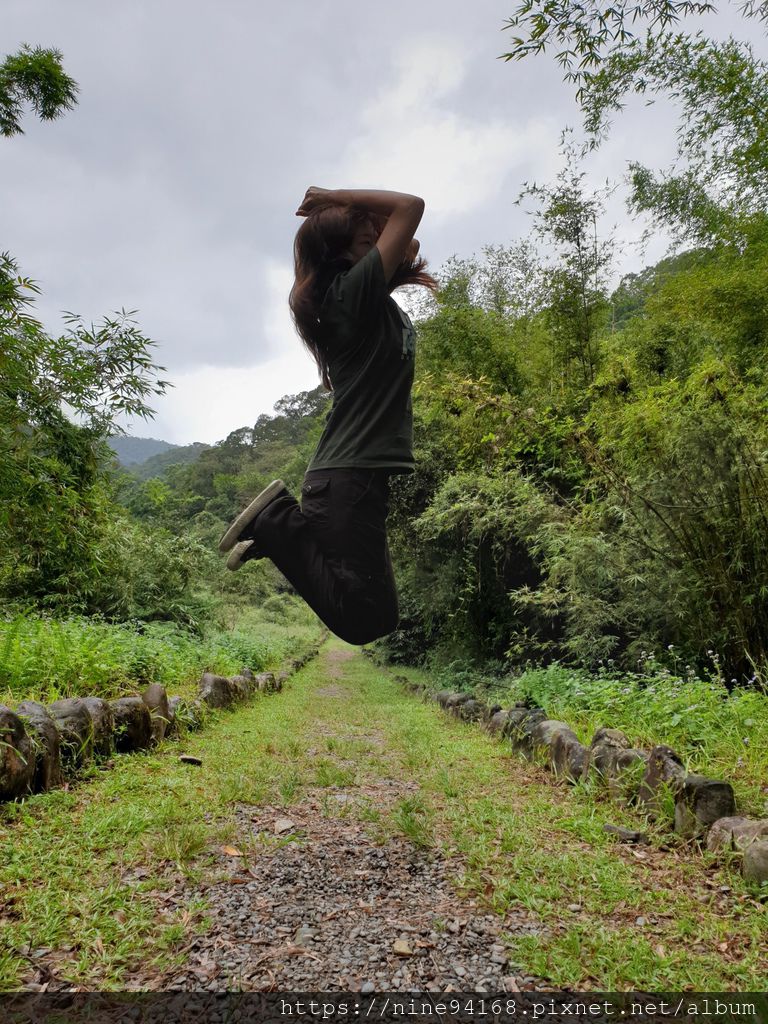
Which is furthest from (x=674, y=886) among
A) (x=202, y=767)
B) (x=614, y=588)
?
(x=614, y=588)

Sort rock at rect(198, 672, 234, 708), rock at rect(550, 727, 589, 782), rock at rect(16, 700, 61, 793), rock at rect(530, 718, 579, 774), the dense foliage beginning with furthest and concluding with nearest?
rock at rect(198, 672, 234, 708), the dense foliage, rock at rect(530, 718, 579, 774), rock at rect(550, 727, 589, 782), rock at rect(16, 700, 61, 793)

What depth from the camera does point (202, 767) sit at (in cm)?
343

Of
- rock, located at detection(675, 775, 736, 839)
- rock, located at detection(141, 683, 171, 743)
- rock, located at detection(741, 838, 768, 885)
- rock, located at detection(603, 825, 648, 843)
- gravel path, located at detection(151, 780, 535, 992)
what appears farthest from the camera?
rock, located at detection(141, 683, 171, 743)

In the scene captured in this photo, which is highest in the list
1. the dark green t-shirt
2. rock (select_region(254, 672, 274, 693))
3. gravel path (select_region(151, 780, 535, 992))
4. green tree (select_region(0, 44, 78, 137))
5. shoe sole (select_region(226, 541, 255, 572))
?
green tree (select_region(0, 44, 78, 137))

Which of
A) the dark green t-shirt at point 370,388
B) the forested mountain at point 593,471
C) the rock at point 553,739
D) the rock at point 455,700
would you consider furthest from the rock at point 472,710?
the dark green t-shirt at point 370,388

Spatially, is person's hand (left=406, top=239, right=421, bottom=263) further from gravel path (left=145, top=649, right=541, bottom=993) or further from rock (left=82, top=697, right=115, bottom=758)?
rock (left=82, top=697, right=115, bottom=758)

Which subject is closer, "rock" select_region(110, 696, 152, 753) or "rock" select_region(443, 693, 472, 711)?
"rock" select_region(110, 696, 152, 753)

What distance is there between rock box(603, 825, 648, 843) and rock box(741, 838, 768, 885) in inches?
16.9

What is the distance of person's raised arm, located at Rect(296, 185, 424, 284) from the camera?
1.63 meters

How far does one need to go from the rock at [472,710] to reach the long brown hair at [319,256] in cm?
449

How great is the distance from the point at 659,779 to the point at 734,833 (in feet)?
1.37

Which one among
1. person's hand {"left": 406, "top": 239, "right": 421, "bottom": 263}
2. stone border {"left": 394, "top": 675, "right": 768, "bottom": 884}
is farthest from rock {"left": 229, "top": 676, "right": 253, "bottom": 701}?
person's hand {"left": 406, "top": 239, "right": 421, "bottom": 263}

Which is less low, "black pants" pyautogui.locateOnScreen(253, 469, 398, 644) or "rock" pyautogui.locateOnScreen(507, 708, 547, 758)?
"black pants" pyautogui.locateOnScreen(253, 469, 398, 644)

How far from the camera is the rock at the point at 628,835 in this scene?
8.00ft
